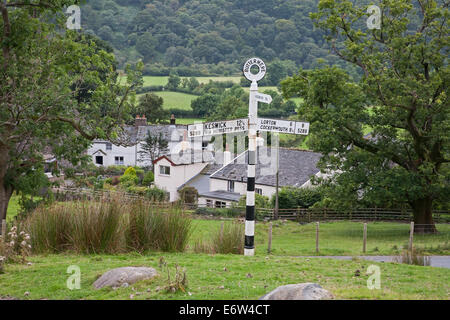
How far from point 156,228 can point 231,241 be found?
6.78 ft

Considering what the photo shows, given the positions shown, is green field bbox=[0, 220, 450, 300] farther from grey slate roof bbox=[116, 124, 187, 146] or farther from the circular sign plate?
grey slate roof bbox=[116, 124, 187, 146]

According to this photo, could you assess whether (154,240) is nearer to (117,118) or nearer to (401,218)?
(117,118)

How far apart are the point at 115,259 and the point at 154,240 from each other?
152cm

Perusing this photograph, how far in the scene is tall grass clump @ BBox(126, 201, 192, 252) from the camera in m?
13.0

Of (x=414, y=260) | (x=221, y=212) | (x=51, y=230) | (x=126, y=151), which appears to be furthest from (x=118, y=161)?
(x=414, y=260)

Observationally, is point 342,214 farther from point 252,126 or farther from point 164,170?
point 252,126

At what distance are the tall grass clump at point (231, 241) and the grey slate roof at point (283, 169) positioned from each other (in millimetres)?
32649

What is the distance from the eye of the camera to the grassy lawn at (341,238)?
838 inches

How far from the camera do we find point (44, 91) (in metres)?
16.8

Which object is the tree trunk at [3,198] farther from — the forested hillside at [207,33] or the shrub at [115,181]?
the forested hillside at [207,33]

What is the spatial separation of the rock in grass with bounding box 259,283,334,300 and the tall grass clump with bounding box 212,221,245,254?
23.2 ft

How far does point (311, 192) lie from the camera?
43.5 meters

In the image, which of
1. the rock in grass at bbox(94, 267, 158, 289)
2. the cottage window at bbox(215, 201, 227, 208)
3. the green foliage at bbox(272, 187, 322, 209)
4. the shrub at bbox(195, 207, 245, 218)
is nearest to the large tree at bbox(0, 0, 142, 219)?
the rock in grass at bbox(94, 267, 158, 289)
